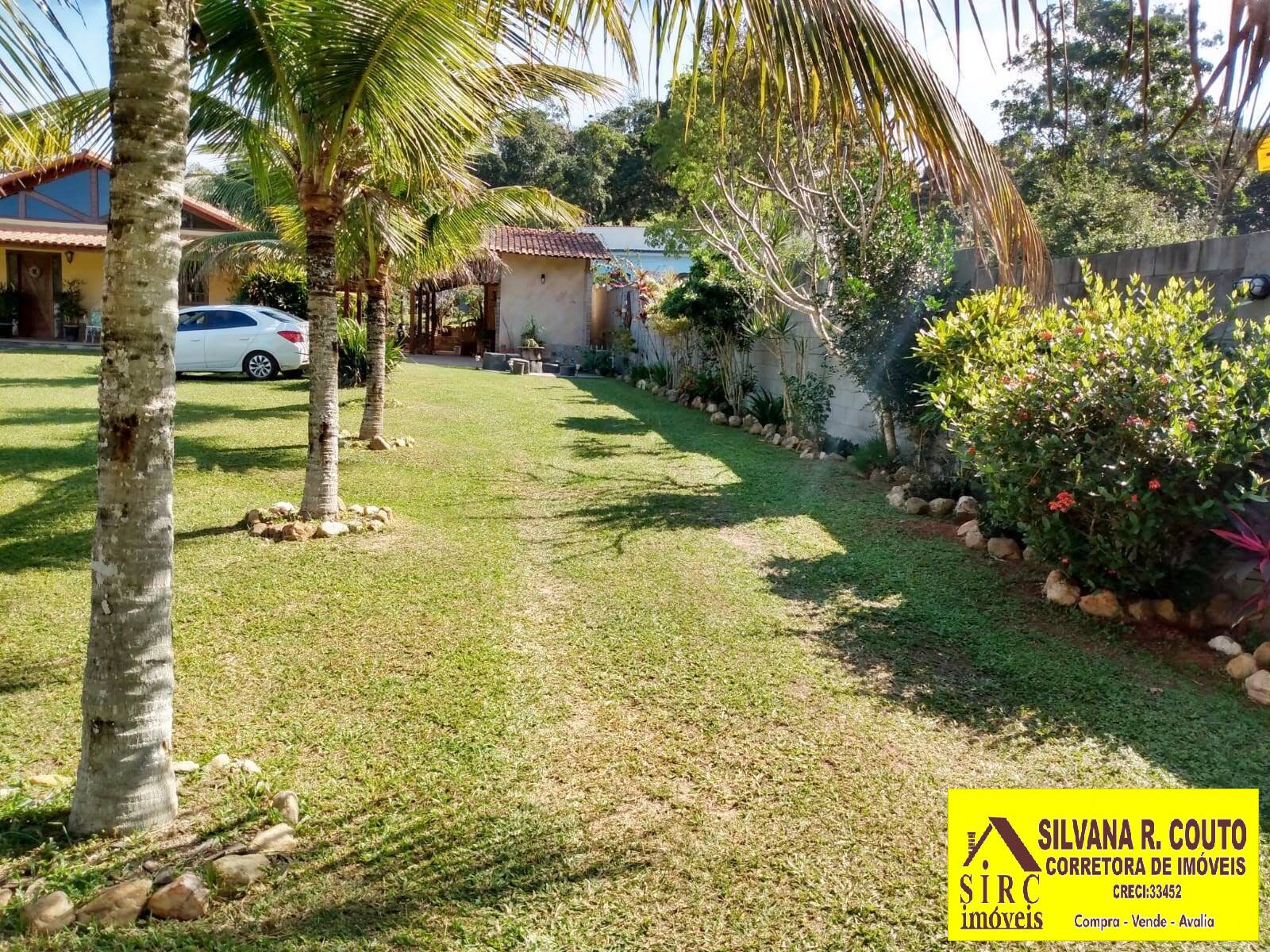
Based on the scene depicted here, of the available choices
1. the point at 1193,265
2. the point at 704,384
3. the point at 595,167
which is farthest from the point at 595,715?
the point at 595,167

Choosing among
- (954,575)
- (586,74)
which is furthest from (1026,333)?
(586,74)

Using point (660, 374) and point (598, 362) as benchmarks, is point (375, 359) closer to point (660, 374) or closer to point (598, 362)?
point (660, 374)

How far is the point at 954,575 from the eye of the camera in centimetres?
618

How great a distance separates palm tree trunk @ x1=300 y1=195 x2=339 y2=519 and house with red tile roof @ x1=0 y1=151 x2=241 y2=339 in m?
18.8

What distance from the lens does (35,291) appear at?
2628 cm

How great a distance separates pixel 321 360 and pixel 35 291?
23965 mm

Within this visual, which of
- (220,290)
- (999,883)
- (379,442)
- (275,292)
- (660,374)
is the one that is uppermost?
(220,290)

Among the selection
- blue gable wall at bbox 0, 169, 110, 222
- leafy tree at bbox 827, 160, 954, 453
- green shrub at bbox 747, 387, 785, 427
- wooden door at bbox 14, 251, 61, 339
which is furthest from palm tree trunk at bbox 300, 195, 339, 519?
wooden door at bbox 14, 251, 61, 339

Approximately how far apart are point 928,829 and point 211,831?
2376mm

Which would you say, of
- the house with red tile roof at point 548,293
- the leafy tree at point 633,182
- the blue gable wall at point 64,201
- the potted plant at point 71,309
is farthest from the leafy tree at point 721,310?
the leafy tree at point 633,182

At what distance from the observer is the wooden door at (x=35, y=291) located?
85.5 feet

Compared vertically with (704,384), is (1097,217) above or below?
above

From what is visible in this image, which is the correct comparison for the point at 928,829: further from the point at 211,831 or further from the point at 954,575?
the point at 954,575

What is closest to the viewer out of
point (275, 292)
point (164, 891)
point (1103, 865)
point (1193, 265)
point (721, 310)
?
point (164, 891)
